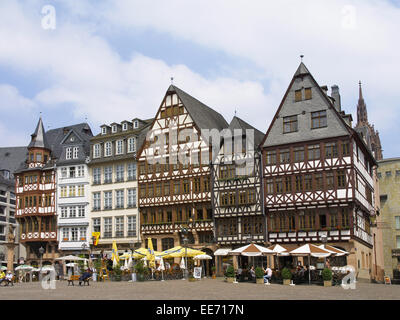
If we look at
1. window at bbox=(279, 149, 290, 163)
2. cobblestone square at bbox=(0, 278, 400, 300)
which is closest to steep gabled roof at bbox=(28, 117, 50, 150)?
window at bbox=(279, 149, 290, 163)

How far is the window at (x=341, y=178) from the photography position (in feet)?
133

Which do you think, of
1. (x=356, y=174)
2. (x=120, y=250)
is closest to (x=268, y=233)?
(x=356, y=174)

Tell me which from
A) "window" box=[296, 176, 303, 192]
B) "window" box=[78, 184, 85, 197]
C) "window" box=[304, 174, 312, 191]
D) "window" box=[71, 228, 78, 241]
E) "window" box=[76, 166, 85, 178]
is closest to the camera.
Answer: "window" box=[304, 174, 312, 191]

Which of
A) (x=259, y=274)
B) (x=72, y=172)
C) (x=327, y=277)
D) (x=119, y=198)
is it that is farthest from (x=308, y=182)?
(x=72, y=172)

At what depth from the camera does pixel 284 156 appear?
143ft

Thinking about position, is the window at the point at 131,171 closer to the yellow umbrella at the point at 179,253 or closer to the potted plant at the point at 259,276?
the yellow umbrella at the point at 179,253

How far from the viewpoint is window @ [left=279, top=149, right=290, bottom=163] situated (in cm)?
4328

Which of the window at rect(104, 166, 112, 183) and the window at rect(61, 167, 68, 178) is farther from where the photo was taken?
Answer: the window at rect(61, 167, 68, 178)

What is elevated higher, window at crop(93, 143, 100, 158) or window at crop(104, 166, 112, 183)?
window at crop(93, 143, 100, 158)

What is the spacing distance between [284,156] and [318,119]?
12.9 feet

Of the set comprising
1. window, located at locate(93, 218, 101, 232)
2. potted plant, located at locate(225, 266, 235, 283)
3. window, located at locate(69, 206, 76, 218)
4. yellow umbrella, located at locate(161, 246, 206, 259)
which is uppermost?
window, located at locate(69, 206, 76, 218)

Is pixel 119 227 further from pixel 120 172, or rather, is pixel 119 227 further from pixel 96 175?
pixel 96 175

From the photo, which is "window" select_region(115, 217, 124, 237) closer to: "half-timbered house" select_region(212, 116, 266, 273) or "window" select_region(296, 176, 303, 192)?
"half-timbered house" select_region(212, 116, 266, 273)

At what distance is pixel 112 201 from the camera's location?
53.5 metres
